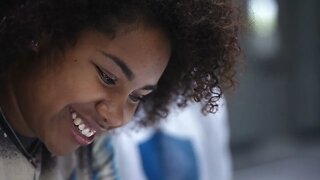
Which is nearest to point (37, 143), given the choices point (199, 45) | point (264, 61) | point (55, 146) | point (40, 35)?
point (55, 146)

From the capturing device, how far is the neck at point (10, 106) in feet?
4.02

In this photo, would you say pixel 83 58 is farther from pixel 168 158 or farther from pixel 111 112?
pixel 168 158

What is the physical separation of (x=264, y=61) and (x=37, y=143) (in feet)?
13.0

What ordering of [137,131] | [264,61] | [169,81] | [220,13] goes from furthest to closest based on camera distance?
[264,61] → [137,131] → [169,81] → [220,13]

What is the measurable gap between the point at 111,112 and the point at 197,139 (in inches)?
34.8

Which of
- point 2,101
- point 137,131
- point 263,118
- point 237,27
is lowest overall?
point 263,118

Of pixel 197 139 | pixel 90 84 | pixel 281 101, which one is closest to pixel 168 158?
pixel 197 139

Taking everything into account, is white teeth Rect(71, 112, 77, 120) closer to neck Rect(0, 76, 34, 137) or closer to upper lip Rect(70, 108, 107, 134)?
upper lip Rect(70, 108, 107, 134)

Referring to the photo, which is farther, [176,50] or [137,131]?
[137,131]

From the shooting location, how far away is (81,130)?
1.26 metres

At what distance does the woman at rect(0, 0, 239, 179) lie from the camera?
3.79ft

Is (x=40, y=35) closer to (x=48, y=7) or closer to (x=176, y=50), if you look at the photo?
(x=48, y=7)

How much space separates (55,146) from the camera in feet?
4.17

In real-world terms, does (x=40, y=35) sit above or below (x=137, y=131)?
above
